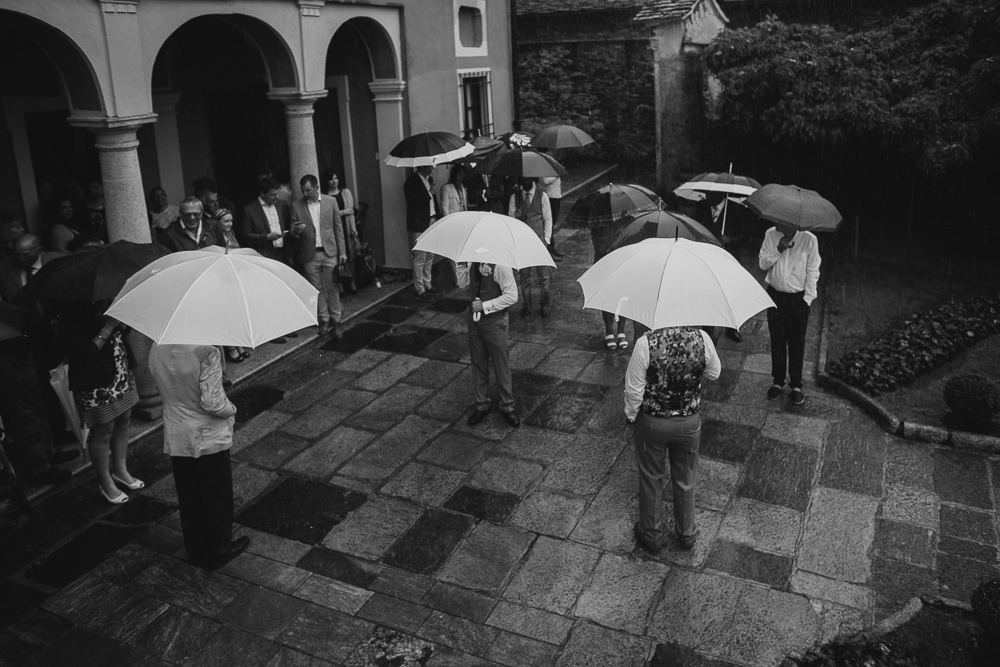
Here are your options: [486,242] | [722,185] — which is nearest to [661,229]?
[486,242]

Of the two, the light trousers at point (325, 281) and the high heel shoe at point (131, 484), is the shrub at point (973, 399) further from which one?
the high heel shoe at point (131, 484)

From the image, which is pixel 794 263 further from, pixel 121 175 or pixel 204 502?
pixel 121 175

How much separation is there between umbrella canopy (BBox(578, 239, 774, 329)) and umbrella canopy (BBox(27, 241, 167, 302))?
3.24 m

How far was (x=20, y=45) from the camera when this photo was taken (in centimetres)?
898

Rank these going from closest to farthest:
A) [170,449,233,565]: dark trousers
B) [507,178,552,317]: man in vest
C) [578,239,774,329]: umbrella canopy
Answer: [578,239,774,329]: umbrella canopy
[170,449,233,565]: dark trousers
[507,178,552,317]: man in vest

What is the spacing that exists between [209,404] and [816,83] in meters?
11.2

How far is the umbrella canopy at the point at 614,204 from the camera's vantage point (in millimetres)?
8250

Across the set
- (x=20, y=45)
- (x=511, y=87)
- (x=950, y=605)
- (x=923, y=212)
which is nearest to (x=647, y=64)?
(x=511, y=87)

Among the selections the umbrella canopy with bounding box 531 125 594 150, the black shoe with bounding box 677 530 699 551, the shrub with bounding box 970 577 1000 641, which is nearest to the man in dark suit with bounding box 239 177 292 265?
the umbrella canopy with bounding box 531 125 594 150

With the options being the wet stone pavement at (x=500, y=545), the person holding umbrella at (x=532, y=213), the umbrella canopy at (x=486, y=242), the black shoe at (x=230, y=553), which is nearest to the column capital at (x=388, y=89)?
the person holding umbrella at (x=532, y=213)

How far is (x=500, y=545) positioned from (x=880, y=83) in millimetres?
10509

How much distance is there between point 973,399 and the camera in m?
7.04

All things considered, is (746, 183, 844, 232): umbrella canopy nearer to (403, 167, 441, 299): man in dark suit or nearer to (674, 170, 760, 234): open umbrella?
(674, 170, 760, 234): open umbrella

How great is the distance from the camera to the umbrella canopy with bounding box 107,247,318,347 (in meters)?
4.68
